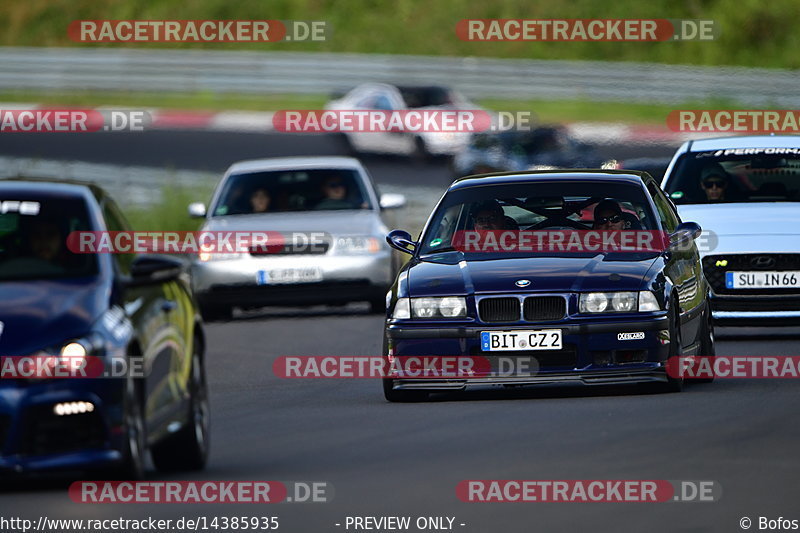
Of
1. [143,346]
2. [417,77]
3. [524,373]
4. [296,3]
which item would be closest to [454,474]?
[143,346]

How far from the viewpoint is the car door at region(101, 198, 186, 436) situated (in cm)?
880

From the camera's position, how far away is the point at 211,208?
20594 mm

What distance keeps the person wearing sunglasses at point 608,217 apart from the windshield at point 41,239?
452 cm

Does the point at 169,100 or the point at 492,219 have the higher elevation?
the point at 169,100

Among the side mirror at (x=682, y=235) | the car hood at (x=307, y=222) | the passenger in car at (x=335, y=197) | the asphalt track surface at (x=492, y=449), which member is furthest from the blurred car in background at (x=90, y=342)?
the passenger in car at (x=335, y=197)

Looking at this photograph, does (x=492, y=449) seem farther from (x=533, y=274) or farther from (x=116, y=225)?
(x=533, y=274)

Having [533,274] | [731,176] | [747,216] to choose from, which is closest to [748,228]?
[747,216]

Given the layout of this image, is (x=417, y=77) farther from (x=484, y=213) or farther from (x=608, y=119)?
(x=484, y=213)

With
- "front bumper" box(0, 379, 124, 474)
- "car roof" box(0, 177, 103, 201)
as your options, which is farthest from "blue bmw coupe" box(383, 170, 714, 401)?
"front bumper" box(0, 379, 124, 474)

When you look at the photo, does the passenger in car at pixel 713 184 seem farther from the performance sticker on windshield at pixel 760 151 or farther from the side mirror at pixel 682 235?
the side mirror at pixel 682 235

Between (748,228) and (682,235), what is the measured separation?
287cm

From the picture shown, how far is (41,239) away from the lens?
9.21 metres

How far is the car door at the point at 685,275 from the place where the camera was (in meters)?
12.7

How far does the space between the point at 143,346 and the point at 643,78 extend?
3518 cm
